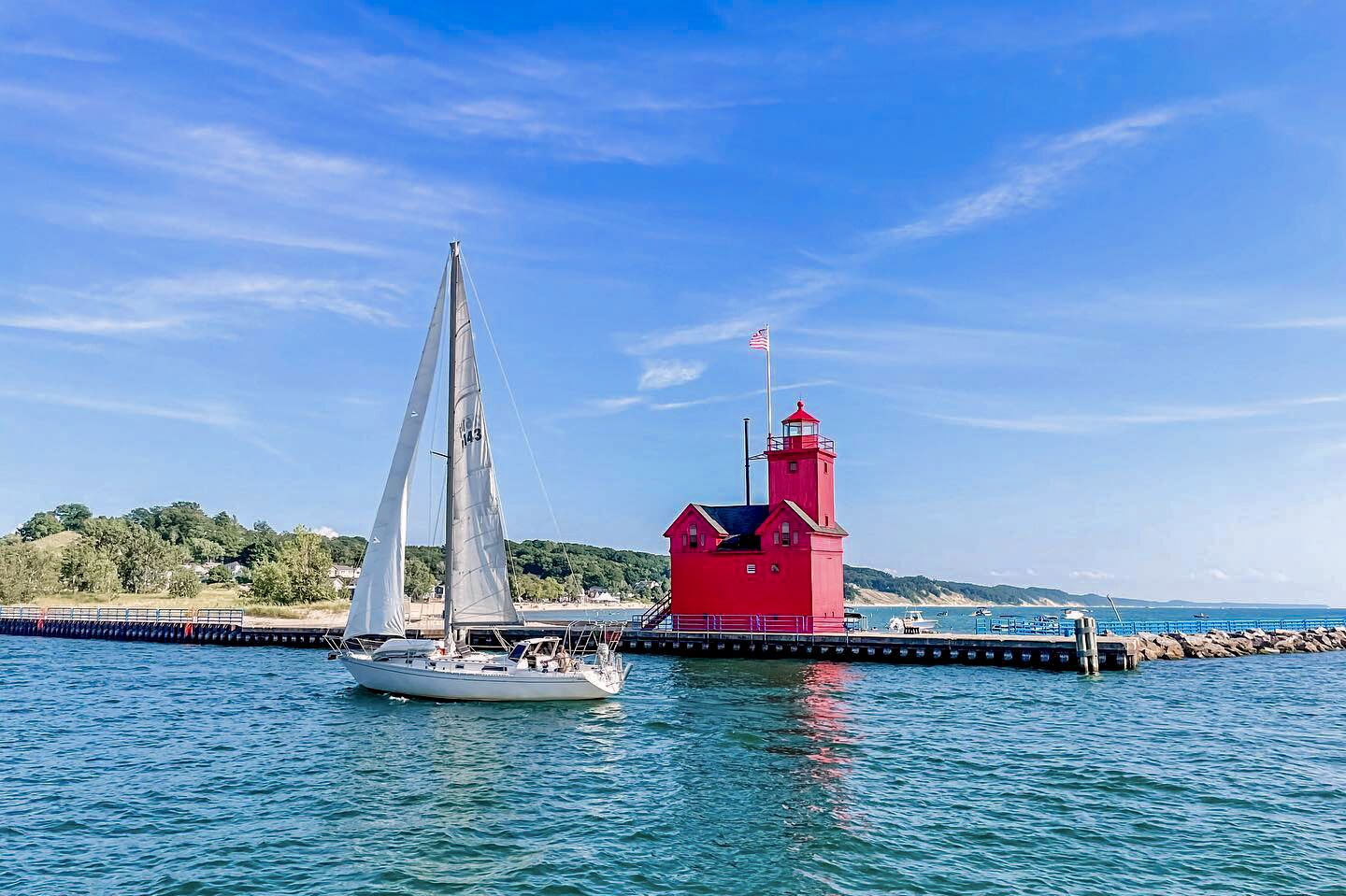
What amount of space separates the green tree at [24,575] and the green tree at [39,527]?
96.9m

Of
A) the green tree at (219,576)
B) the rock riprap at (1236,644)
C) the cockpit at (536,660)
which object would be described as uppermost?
the green tree at (219,576)

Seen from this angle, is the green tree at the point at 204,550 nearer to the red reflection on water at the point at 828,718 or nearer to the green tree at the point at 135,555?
the green tree at the point at 135,555

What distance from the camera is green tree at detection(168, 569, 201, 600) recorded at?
340 feet

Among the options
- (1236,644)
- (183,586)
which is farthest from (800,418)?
(183,586)

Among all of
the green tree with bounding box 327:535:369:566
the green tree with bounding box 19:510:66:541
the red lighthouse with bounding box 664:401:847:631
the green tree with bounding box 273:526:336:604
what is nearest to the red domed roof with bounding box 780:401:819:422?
the red lighthouse with bounding box 664:401:847:631

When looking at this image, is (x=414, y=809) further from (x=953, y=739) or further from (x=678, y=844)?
(x=953, y=739)

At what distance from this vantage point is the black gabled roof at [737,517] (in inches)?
2107

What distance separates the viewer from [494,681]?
31.4 m

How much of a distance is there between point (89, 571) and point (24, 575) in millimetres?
6599

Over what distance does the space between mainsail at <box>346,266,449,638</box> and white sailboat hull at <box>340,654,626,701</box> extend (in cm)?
181

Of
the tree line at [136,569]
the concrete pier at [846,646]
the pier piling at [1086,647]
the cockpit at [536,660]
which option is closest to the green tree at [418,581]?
the tree line at [136,569]

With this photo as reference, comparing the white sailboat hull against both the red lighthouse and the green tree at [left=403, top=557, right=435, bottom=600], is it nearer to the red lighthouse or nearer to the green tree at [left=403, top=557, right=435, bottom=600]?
the red lighthouse

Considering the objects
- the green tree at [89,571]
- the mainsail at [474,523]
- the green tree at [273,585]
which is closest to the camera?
the mainsail at [474,523]

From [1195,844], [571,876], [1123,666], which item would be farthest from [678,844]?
[1123,666]
